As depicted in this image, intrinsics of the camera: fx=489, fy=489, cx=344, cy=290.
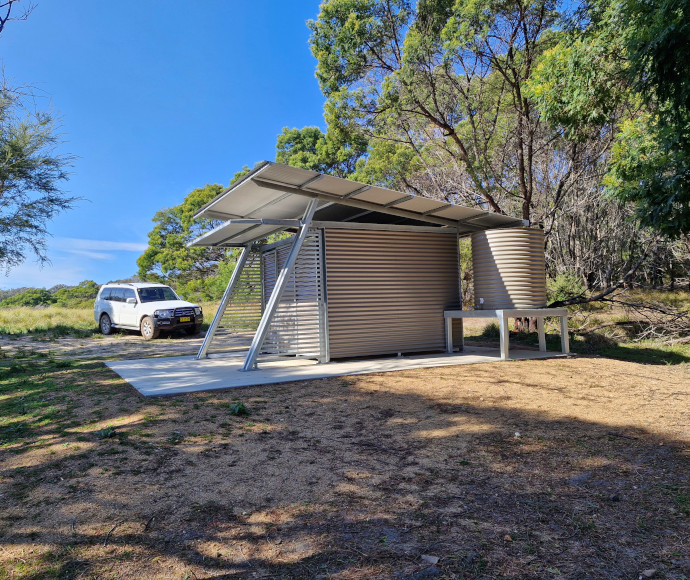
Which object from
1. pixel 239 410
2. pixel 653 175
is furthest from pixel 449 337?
pixel 239 410

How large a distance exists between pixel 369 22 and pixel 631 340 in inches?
457

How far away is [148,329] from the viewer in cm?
1568

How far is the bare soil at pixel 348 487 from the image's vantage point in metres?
2.53

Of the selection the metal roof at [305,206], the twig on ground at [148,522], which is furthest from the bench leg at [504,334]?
the twig on ground at [148,522]

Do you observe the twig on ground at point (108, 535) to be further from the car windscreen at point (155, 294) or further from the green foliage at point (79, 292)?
the green foliage at point (79, 292)

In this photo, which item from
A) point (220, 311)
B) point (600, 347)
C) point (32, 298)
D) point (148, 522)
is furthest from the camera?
point (32, 298)

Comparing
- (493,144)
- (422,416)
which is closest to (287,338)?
(422,416)

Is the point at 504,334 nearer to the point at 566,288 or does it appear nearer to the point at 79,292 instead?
the point at 566,288

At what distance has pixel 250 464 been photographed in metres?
3.86

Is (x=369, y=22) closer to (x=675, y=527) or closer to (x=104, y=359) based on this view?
(x=104, y=359)

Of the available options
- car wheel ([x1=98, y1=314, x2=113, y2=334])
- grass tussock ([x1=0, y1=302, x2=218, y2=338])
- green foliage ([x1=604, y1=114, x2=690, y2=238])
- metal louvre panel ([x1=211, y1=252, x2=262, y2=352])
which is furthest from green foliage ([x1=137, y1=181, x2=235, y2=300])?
green foliage ([x1=604, y1=114, x2=690, y2=238])

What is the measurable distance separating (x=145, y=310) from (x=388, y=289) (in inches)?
377

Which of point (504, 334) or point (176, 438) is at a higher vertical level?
point (504, 334)

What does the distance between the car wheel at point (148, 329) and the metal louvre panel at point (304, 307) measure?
7213 millimetres
